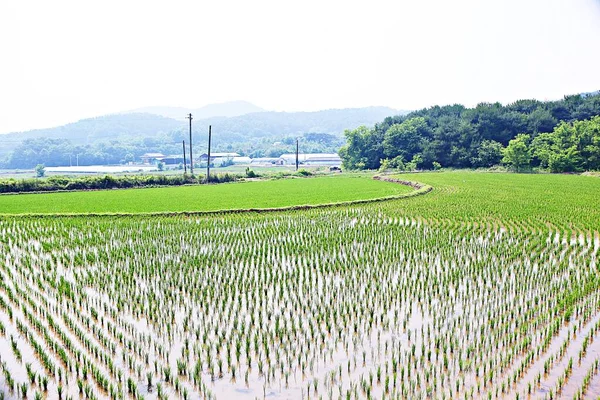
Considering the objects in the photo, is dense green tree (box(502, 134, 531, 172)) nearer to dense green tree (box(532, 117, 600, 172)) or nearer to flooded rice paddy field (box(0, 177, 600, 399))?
dense green tree (box(532, 117, 600, 172))

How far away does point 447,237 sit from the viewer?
40.5ft

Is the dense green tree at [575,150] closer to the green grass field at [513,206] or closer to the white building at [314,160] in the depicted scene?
the green grass field at [513,206]

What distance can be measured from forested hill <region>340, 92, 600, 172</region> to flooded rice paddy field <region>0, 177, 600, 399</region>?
38.7 meters

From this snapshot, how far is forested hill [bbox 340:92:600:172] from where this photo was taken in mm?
47906

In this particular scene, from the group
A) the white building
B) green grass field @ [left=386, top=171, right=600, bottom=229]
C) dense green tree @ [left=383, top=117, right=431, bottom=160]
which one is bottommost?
green grass field @ [left=386, top=171, right=600, bottom=229]

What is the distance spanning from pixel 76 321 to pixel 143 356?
157 cm

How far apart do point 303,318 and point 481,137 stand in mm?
54244

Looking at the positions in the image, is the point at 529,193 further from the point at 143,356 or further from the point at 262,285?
the point at 143,356

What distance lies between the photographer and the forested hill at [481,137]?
1886 inches

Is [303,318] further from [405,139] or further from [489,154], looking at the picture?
[405,139]

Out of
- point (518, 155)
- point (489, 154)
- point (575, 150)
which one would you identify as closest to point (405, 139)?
point (489, 154)

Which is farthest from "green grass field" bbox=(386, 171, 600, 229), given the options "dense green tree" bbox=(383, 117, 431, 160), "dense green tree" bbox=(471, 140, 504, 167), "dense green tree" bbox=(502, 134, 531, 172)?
"dense green tree" bbox=(383, 117, 431, 160)

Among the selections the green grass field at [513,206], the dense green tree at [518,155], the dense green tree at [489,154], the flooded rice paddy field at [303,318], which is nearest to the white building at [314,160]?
the dense green tree at [489,154]

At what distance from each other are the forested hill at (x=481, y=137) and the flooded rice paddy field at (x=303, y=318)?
127ft
